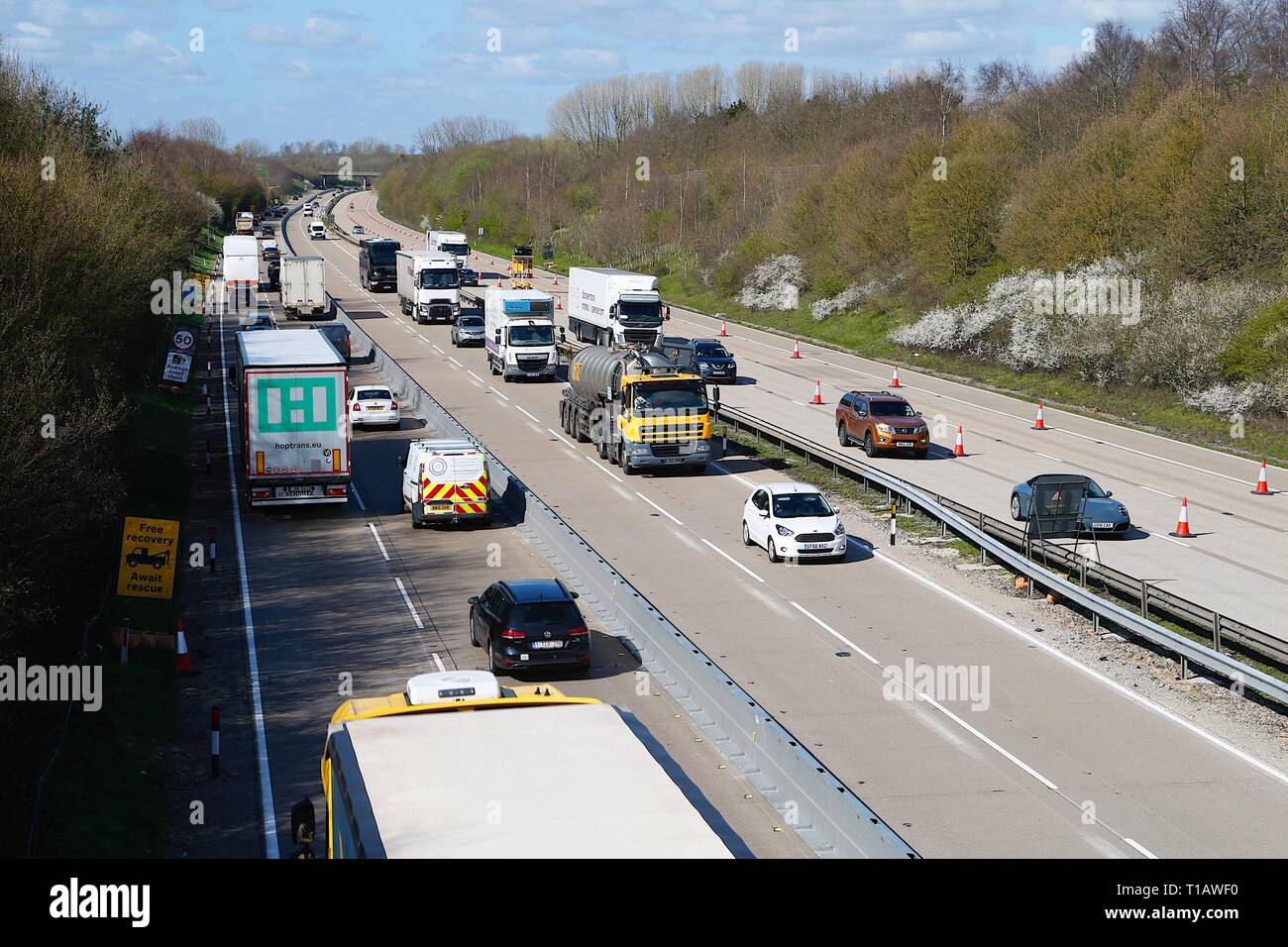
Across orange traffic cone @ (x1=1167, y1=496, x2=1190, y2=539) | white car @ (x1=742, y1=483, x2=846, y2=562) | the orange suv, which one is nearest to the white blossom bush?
Result: the orange suv

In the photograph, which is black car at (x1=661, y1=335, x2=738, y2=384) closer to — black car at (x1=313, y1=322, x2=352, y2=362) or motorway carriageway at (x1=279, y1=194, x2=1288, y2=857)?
black car at (x1=313, y1=322, x2=352, y2=362)

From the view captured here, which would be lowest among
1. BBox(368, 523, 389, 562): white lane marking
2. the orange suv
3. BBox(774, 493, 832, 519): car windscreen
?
BBox(368, 523, 389, 562): white lane marking

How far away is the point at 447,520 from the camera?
31.6 m

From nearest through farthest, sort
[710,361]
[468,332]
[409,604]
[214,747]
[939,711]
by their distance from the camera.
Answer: [214,747] → [939,711] → [409,604] → [710,361] → [468,332]

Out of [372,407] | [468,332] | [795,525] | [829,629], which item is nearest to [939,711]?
[829,629]

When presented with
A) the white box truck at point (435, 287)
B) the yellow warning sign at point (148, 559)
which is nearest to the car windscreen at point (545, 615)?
the yellow warning sign at point (148, 559)

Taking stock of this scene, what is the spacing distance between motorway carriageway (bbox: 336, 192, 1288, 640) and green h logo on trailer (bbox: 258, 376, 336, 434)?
48.2 ft

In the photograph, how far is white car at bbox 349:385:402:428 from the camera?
4441 cm

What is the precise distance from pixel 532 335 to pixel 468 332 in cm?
1094

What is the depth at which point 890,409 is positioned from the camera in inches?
1567

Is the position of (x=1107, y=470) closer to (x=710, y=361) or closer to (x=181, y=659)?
(x=710, y=361)

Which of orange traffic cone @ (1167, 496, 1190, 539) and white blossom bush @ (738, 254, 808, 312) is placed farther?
white blossom bush @ (738, 254, 808, 312)

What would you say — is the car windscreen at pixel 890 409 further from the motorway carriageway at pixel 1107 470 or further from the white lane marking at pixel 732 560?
the white lane marking at pixel 732 560
